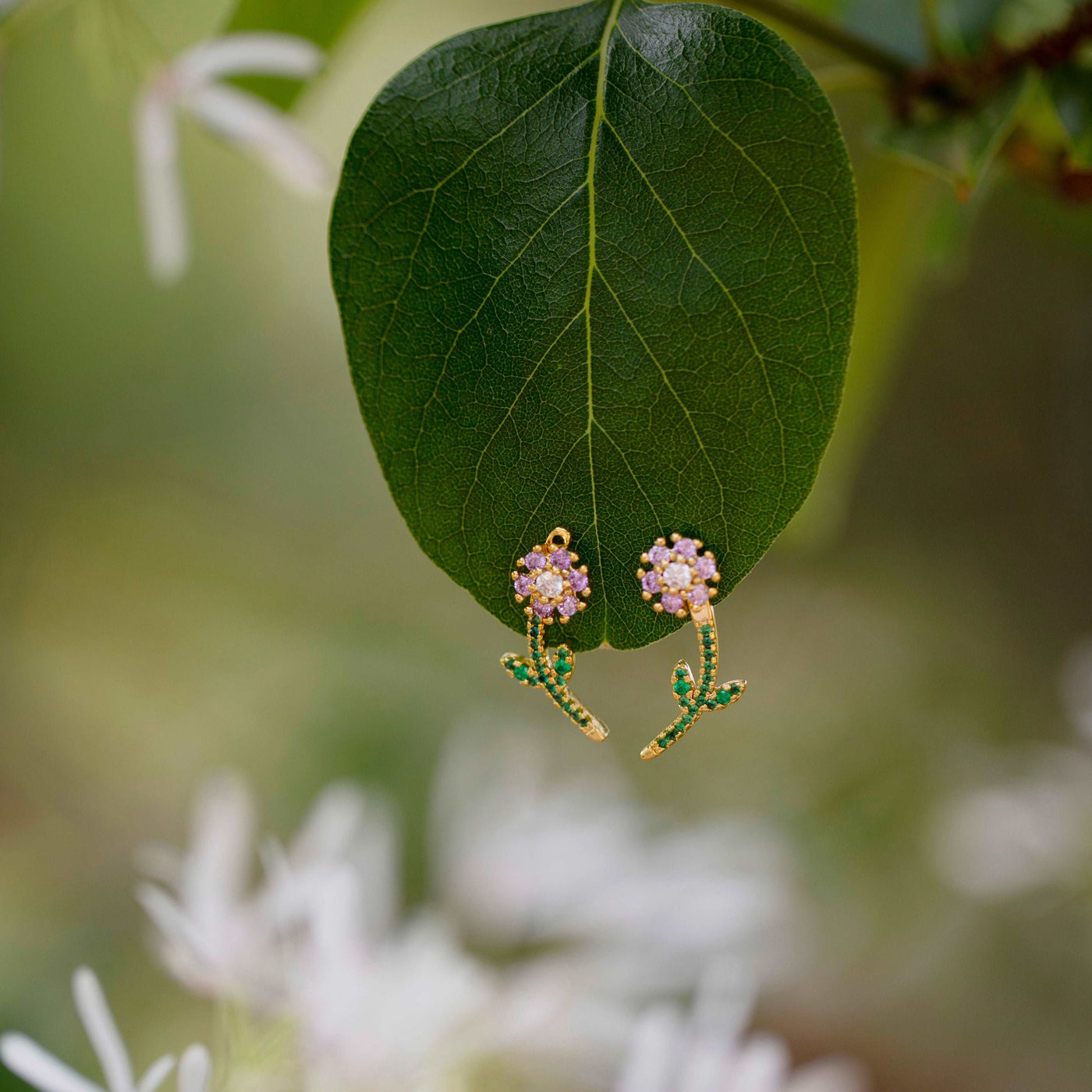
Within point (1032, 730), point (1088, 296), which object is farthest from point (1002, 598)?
point (1088, 296)

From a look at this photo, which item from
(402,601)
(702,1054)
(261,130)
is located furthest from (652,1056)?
(402,601)

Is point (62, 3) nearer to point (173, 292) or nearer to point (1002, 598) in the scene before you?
point (173, 292)

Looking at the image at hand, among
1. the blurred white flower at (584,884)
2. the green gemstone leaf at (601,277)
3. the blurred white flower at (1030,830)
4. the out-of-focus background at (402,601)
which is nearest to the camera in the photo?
the green gemstone leaf at (601,277)

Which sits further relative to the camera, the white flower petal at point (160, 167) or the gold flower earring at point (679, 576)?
the white flower petal at point (160, 167)

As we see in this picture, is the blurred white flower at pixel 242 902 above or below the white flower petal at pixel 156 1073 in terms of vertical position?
above

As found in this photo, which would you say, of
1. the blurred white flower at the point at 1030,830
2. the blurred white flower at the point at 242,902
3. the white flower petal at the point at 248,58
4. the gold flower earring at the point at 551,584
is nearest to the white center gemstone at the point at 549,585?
the gold flower earring at the point at 551,584

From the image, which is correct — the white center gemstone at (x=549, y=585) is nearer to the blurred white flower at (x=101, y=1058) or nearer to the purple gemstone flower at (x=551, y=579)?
the purple gemstone flower at (x=551, y=579)

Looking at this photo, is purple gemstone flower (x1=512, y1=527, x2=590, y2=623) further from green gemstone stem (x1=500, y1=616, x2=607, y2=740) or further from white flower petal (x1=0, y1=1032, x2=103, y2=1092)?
white flower petal (x1=0, y1=1032, x2=103, y2=1092)

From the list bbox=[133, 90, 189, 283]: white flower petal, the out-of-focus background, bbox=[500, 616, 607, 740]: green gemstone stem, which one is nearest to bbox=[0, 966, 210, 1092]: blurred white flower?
bbox=[500, 616, 607, 740]: green gemstone stem
